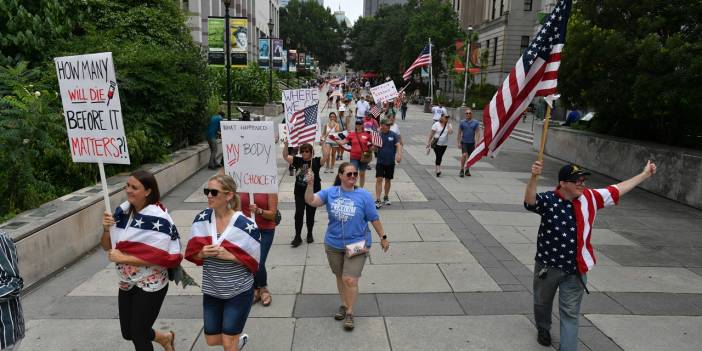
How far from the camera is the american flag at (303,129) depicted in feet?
26.3

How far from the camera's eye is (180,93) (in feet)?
42.4

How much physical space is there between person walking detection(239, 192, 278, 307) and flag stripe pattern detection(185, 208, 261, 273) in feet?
3.93

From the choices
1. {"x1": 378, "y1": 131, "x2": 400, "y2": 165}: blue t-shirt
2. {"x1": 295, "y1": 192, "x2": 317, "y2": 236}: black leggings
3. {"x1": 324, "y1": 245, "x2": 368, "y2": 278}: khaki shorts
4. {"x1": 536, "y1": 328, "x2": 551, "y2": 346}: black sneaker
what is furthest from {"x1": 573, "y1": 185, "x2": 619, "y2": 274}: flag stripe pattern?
{"x1": 378, "y1": 131, "x2": 400, "y2": 165}: blue t-shirt

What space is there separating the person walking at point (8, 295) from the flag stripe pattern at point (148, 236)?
771 millimetres

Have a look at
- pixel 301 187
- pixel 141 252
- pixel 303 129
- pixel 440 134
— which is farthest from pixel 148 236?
pixel 440 134

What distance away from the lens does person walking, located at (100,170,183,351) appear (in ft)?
12.3

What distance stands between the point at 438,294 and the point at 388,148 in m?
4.49

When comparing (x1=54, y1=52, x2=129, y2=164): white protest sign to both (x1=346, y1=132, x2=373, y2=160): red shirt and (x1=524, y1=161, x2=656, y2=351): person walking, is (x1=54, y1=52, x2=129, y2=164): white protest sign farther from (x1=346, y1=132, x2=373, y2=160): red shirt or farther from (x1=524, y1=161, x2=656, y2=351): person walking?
(x1=346, y1=132, x2=373, y2=160): red shirt

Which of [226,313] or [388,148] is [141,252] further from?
[388,148]

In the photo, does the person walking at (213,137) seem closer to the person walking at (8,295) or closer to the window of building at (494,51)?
the person walking at (8,295)

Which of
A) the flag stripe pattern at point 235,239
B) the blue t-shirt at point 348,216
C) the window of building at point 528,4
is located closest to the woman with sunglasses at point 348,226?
the blue t-shirt at point 348,216

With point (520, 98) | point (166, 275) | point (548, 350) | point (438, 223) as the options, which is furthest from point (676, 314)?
point (166, 275)

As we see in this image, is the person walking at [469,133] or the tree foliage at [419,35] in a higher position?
the tree foliage at [419,35]

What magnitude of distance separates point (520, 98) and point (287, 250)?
13.4 feet
